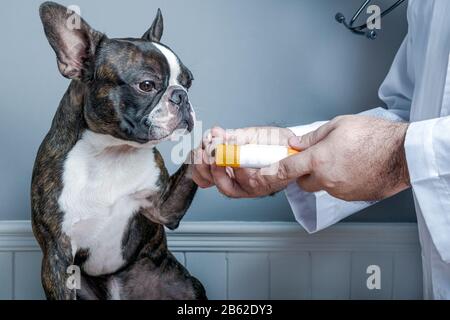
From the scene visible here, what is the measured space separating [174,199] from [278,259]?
333 millimetres

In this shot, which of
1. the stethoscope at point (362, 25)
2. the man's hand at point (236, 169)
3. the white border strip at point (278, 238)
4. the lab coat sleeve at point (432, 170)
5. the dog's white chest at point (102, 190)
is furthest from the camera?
the white border strip at point (278, 238)

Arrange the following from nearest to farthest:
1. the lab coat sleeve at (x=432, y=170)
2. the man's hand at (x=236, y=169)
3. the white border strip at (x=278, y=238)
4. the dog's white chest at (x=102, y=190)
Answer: the lab coat sleeve at (x=432, y=170)
the man's hand at (x=236, y=169)
the dog's white chest at (x=102, y=190)
the white border strip at (x=278, y=238)

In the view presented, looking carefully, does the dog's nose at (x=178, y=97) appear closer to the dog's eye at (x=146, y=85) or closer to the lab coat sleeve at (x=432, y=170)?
the dog's eye at (x=146, y=85)

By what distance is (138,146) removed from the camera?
946 millimetres

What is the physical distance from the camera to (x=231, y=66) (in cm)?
117

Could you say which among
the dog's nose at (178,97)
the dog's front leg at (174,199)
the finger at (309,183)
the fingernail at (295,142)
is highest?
the dog's nose at (178,97)

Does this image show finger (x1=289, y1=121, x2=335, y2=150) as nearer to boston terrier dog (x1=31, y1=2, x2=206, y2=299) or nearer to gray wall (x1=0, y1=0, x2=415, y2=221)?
boston terrier dog (x1=31, y1=2, x2=206, y2=299)

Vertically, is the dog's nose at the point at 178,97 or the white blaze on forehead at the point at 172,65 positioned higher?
the white blaze on forehead at the point at 172,65

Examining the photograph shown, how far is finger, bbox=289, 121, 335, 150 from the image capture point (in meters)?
0.76

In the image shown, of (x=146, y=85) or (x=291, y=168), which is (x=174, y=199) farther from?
(x=291, y=168)

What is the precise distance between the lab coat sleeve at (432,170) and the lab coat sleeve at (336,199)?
10.4 inches

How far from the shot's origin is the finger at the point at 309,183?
0.76m

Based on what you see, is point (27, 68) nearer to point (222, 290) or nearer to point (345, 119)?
point (222, 290)

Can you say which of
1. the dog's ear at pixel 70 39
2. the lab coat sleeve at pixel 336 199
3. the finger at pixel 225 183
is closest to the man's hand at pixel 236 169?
the finger at pixel 225 183
